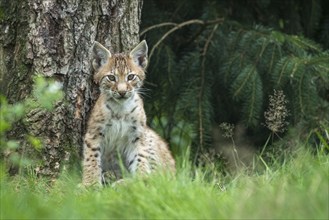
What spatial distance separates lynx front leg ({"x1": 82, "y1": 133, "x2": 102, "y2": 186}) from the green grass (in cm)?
129

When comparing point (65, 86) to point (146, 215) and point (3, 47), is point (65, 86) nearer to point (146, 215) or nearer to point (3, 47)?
point (3, 47)

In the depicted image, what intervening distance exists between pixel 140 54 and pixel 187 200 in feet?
8.99

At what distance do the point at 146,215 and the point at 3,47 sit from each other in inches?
113

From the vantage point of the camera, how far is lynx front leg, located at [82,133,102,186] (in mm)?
6941

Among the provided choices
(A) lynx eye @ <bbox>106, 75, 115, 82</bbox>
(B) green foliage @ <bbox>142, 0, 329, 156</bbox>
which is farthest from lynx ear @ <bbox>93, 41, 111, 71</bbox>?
(B) green foliage @ <bbox>142, 0, 329, 156</bbox>

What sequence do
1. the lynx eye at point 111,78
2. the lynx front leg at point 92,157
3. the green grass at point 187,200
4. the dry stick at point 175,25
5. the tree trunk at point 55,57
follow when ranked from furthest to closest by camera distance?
the dry stick at point 175,25 → the lynx eye at point 111,78 → the lynx front leg at point 92,157 → the tree trunk at point 55,57 → the green grass at point 187,200

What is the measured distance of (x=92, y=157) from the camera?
703cm

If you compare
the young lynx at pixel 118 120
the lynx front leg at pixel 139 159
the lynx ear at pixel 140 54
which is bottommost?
the lynx front leg at pixel 139 159

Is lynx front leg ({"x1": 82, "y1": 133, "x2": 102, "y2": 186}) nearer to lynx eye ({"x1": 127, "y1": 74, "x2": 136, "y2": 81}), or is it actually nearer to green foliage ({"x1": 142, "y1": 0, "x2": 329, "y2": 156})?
lynx eye ({"x1": 127, "y1": 74, "x2": 136, "y2": 81})

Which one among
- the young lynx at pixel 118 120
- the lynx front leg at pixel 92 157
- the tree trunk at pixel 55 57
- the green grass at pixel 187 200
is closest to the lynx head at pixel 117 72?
the young lynx at pixel 118 120

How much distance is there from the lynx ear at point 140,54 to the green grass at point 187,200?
1878 millimetres

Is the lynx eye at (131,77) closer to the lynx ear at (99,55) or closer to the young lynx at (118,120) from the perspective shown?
the young lynx at (118,120)

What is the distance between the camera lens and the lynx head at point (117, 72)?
7023 mm

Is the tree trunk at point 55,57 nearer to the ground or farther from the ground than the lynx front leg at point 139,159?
farther from the ground
